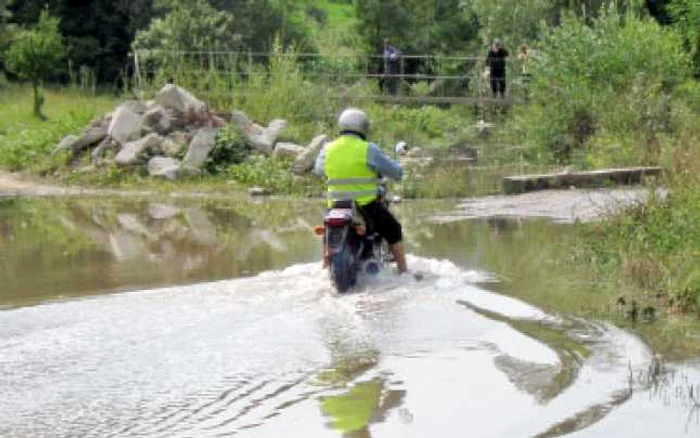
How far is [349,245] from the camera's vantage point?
40.9ft

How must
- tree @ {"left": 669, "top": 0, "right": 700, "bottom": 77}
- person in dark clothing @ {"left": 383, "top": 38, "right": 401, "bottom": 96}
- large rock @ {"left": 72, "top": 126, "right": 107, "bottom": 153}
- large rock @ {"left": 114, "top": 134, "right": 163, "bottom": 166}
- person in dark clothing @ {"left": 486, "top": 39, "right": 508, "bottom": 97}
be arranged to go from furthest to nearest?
person in dark clothing @ {"left": 383, "top": 38, "right": 401, "bottom": 96} → person in dark clothing @ {"left": 486, "top": 39, "right": 508, "bottom": 97} → tree @ {"left": 669, "top": 0, "right": 700, "bottom": 77} → large rock @ {"left": 72, "top": 126, "right": 107, "bottom": 153} → large rock @ {"left": 114, "top": 134, "right": 163, "bottom": 166}

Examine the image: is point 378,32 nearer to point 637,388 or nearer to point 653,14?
point 653,14

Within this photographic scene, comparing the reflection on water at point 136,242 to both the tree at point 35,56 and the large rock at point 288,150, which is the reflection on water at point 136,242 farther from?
the tree at point 35,56

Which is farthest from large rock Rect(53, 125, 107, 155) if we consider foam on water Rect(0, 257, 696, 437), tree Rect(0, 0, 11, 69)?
foam on water Rect(0, 257, 696, 437)

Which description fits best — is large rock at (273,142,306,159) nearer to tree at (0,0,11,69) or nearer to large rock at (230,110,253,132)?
large rock at (230,110,253,132)

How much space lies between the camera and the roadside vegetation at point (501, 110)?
42.9ft

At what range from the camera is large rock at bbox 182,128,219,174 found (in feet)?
78.3

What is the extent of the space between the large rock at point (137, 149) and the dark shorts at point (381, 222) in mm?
12245

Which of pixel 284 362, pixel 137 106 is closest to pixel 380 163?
pixel 284 362

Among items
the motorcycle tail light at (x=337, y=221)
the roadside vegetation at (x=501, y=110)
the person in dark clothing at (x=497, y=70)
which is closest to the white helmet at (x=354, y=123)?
the motorcycle tail light at (x=337, y=221)

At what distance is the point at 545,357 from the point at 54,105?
3186 centimetres

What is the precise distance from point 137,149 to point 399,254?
40.6 ft

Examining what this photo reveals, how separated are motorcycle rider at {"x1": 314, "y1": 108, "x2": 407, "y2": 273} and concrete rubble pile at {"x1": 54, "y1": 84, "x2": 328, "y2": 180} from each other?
1078 centimetres

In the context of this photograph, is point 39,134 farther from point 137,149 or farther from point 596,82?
point 596,82
